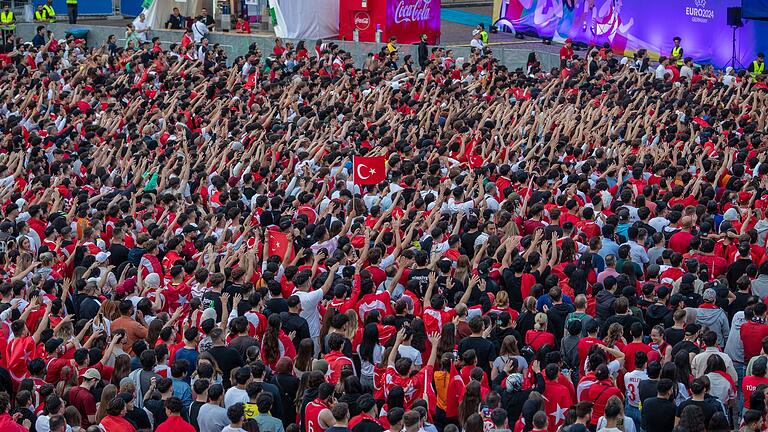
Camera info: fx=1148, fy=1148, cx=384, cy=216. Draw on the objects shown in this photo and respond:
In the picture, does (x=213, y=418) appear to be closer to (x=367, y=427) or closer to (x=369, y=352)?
(x=367, y=427)

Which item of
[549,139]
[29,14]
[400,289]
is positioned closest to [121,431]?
[400,289]

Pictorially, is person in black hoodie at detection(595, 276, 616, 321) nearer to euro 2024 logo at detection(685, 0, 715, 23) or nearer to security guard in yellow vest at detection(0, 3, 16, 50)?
euro 2024 logo at detection(685, 0, 715, 23)

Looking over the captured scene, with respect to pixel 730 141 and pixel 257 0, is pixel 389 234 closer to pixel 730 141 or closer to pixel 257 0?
pixel 730 141

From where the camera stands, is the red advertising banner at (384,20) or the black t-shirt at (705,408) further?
the red advertising banner at (384,20)

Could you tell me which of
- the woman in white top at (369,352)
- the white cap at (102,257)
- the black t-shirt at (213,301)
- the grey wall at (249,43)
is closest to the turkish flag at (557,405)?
the woman in white top at (369,352)

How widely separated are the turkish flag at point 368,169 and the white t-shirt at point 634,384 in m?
5.46

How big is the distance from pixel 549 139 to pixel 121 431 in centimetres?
1164

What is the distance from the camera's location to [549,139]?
18.2 metres

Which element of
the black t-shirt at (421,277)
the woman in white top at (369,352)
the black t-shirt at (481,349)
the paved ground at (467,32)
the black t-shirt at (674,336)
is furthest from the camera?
the paved ground at (467,32)

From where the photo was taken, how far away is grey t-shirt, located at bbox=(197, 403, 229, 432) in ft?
26.8

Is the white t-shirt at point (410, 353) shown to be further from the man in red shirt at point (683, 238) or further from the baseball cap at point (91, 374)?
the man in red shirt at point (683, 238)

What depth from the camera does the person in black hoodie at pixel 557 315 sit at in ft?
33.6

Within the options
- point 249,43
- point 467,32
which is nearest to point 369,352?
point 249,43

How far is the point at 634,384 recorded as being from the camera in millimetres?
8859
